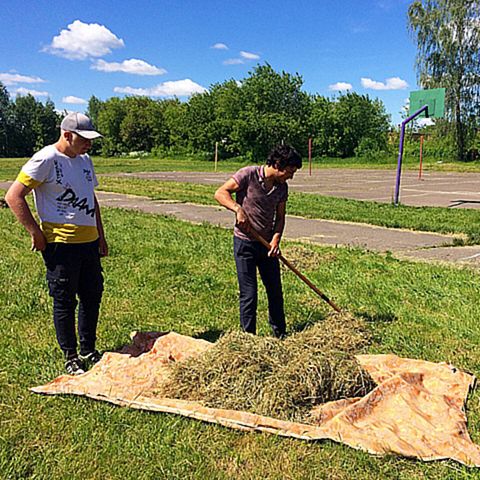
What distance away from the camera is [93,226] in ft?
13.7

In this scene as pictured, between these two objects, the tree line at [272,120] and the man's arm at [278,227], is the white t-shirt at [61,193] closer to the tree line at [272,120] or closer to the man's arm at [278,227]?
the man's arm at [278,227]

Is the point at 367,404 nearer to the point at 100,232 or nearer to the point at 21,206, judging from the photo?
the point at 100,232

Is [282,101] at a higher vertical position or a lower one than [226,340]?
higher

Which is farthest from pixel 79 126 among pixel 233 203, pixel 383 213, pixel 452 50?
pixel 452 50

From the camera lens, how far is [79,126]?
381cm

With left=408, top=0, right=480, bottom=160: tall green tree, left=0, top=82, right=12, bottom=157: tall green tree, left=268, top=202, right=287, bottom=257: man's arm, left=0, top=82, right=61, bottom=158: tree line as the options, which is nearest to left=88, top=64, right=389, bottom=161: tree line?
left=408, top=0, right=480, bottom=160: tall green tree

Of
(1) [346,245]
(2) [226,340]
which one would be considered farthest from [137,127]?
(2) [226,340]

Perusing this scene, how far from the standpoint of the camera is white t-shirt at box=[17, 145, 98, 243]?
3.78m

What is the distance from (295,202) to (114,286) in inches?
382

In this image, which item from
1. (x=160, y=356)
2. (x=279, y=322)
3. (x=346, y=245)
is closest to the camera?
(x=160, y=356)

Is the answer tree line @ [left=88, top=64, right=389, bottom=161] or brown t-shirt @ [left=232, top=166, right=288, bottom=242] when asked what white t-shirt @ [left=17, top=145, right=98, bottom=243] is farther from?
tree line @ [left=88, top=64, right=389, bottom=161]

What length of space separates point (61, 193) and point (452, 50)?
4341 centimetres

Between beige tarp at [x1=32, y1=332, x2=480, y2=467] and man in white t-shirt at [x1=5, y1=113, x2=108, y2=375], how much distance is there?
37 centimetres

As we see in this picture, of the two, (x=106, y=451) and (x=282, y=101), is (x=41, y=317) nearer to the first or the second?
(x=106, y=451)
